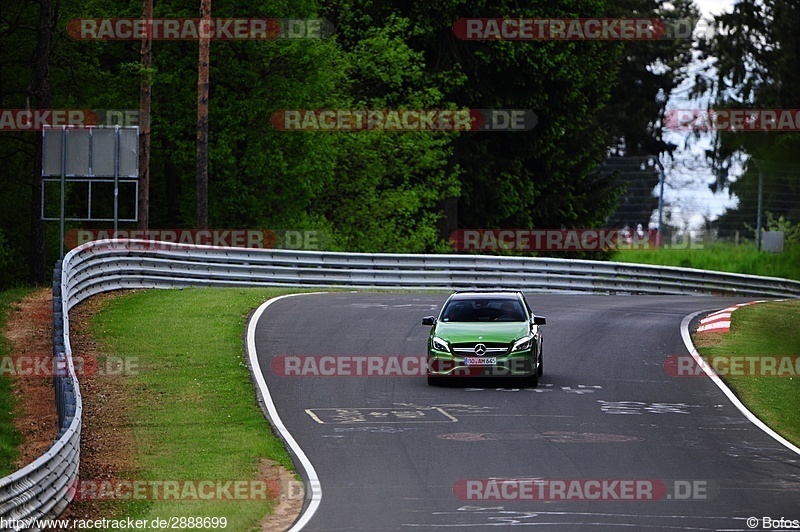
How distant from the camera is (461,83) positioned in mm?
51156

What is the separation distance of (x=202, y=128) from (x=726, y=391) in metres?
22.8

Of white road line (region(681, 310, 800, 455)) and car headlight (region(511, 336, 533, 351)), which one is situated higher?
car headlight (region(511, 336, 533, 351))

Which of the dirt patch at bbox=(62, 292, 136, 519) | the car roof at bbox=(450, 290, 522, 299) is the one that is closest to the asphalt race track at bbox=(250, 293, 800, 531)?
the car roof at bbox=(450, 290, 522, 299)

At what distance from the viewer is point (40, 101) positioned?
3831 centimetres

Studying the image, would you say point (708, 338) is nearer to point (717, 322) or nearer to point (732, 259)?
point (717, 322)

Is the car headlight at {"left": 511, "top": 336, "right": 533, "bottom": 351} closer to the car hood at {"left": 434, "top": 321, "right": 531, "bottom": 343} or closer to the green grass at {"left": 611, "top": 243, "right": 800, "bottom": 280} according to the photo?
the car hood at {"left": 434, "top": 321, "right": 531, "bottom": 343}

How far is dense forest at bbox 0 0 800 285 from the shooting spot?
44969mm

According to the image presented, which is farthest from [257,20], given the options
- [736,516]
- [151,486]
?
[736,516]

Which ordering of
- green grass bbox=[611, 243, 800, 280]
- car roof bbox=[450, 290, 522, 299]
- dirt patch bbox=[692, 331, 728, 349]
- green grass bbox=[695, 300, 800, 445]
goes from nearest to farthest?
green grass bbox=[695, 300, 800, 445] → car roof bbox=[450, 290, 522, 299] → dirt patch bbox=[692, 331, 728, 349] → green grass bbox=[611, 243, 800, 280]

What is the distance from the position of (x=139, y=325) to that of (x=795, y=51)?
→ 50.3 meters

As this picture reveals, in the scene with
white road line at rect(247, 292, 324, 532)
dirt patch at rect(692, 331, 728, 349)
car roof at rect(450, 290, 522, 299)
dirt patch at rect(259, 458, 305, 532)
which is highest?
car roof at rect(450, 290, 522, 299)

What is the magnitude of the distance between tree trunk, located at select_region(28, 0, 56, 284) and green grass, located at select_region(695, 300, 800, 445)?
782 inches

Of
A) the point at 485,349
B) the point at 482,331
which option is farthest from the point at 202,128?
the point at 485,349

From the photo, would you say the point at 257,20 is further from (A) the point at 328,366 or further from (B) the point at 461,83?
(A) the point at 328,366
